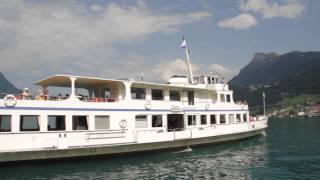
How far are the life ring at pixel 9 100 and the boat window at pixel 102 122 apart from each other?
18.5ft

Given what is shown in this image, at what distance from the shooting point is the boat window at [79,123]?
80.5 ft

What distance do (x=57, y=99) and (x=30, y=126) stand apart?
102 inches

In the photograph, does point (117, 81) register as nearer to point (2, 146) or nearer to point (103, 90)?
point (103, 90)

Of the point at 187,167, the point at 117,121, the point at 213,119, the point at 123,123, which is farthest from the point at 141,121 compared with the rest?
the point at 213,119

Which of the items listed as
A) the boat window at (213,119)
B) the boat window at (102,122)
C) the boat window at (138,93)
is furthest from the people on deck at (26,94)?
the boat window at (213,119)

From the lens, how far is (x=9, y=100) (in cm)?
2197

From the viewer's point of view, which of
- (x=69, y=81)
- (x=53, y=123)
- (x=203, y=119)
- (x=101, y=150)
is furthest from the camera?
(x=203, y=119)

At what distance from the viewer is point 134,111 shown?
27.4 m

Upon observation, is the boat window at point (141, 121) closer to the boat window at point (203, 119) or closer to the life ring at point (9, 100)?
the boat window at point (203, 119)

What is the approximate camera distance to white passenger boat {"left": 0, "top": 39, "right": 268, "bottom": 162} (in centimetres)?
2231

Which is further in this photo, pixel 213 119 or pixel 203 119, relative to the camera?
pixel 213 119

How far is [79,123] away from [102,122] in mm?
1675

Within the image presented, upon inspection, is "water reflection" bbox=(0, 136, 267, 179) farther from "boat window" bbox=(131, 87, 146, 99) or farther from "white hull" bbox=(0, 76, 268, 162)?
"boat window" bbox=(131, 87, 146, 99)

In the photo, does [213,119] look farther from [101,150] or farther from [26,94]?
[26,94]
